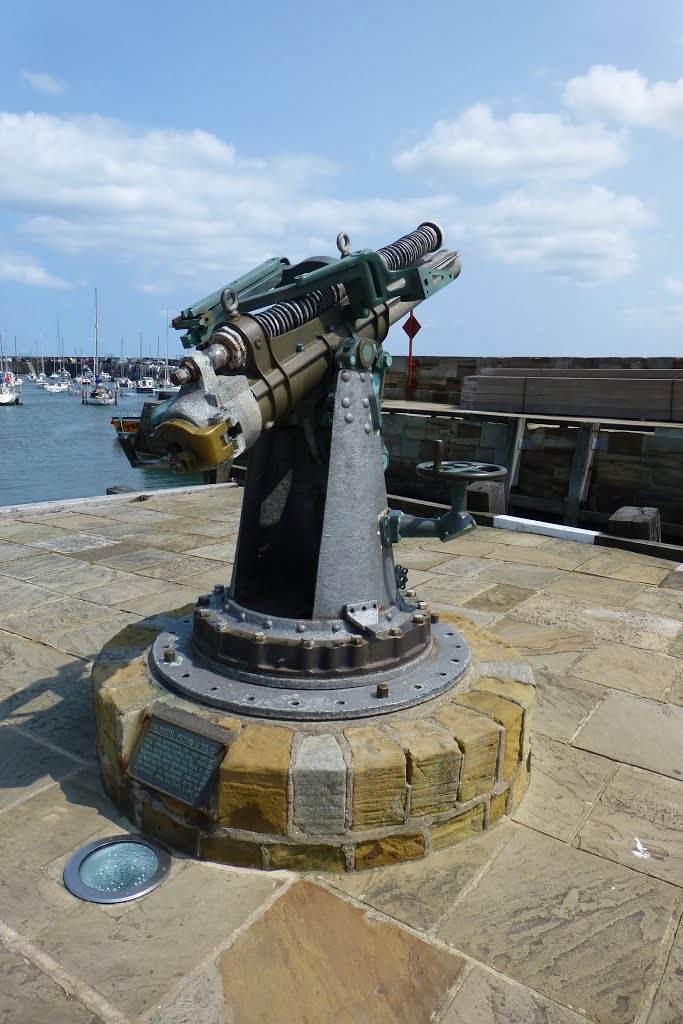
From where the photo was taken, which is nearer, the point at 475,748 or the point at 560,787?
the point at 475,748

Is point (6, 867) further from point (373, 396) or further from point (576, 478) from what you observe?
point (576, 478)

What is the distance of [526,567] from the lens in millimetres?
6586

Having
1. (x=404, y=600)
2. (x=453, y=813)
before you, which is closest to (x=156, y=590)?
(x=404, y=600)

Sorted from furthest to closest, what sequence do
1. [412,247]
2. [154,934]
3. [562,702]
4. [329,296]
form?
[562,702] → [412,247] → [329,296] → [154,934]

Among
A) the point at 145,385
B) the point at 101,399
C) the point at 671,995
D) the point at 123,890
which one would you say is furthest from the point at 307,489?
the point at 145,385

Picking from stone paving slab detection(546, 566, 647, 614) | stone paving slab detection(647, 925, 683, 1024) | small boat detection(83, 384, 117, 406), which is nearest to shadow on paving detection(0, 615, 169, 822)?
stone paving slab detection(647, 925, 683, 1024)

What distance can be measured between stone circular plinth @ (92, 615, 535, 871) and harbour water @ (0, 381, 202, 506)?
7.50 m

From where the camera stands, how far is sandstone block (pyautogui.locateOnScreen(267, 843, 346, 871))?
2.51 m

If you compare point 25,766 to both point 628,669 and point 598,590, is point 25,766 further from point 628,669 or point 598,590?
point 598,590

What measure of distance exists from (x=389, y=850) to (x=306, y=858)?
298 millimetres

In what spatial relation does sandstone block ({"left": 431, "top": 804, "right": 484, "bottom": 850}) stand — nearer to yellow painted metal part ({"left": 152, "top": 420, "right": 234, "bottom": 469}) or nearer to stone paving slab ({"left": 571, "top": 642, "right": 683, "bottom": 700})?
yellow painted metal part ({"left": 152, "top": 420, "right": 234, "bottom": 469})

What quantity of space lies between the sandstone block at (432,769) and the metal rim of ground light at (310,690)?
0.74ft

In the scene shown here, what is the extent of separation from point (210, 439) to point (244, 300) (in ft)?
2.83

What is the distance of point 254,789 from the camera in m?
2.47
